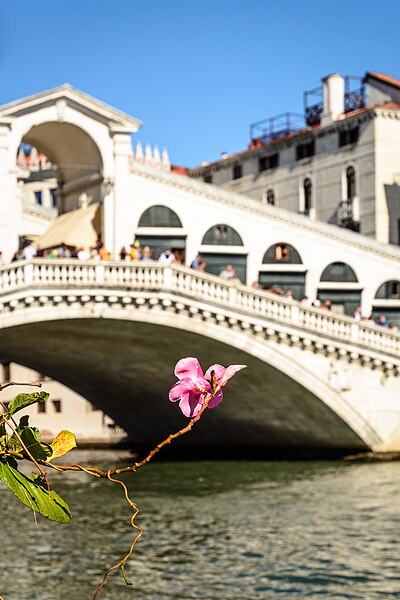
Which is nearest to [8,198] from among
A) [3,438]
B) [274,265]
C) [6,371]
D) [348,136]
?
[274,265]

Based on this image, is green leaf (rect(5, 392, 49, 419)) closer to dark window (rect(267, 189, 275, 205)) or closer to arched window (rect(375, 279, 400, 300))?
arched window (rect(375, 279, 400, 300))

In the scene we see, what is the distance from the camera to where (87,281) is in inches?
1162

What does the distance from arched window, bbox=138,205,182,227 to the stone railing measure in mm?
4588

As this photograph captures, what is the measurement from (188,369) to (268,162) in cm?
4499

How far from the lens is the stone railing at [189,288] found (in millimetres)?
29000

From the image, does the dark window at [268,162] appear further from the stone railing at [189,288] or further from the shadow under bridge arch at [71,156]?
the stone railing at [189,288]

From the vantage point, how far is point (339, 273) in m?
37.2

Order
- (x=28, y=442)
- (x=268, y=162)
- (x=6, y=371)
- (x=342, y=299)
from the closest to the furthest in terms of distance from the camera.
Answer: (x=28, y=442) → (x=342, y=299) → (x=268, y=162) → (x=6, y=371)

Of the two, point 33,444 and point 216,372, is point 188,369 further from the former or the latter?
point 33,444

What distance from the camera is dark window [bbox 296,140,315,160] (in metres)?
45.4

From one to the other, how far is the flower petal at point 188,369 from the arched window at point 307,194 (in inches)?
1677

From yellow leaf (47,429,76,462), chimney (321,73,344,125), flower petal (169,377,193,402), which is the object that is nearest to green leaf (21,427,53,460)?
yellow leaf (47,429,76,462)

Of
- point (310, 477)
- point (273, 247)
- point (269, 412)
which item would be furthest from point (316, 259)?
point (310, 477)

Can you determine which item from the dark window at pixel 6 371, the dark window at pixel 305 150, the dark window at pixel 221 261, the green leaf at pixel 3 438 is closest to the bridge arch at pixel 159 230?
the dark window at pixel 221 261
